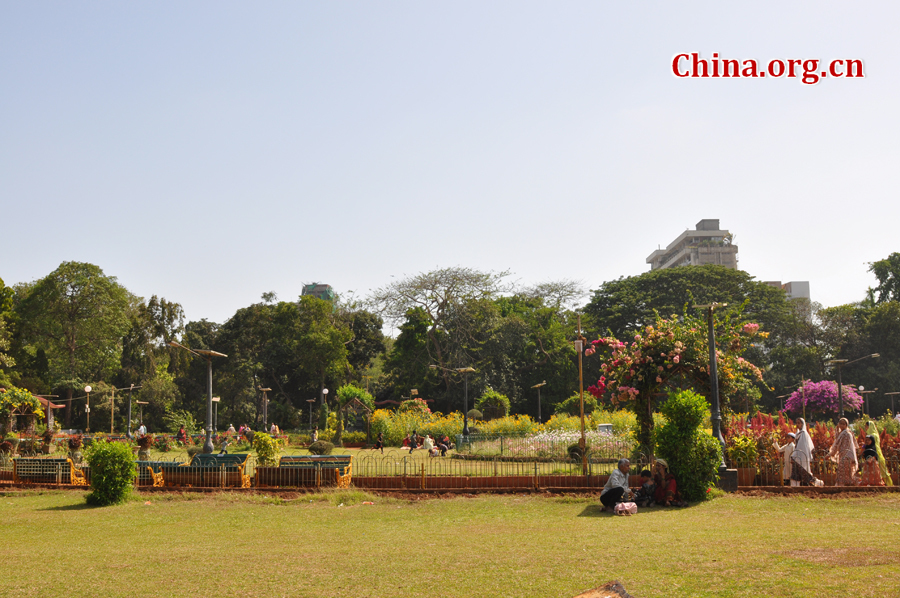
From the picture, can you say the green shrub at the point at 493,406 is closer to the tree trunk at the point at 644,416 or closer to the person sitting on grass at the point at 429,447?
the person sitting on grass at the point at 429,447

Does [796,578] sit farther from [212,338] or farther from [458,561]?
[212,338]

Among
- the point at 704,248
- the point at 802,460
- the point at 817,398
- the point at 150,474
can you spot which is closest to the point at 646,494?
the point at 802,460

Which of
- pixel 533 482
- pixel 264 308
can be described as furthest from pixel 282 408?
pixel 533 482

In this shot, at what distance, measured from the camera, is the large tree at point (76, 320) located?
56188 millimetres

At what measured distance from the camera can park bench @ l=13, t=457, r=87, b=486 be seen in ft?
59.7

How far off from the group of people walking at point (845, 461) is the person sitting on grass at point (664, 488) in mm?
3432

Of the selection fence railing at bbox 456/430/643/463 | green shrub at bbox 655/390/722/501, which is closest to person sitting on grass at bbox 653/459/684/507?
green shrub at bbox 655/390/722/501

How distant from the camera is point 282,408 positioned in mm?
55312

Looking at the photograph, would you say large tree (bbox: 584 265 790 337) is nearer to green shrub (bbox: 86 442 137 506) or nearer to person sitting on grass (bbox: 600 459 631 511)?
person sitting on grass (bbox: 600 459 631 511)

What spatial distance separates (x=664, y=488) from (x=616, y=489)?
1.16 m

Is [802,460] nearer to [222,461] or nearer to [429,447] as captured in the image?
[222,461]

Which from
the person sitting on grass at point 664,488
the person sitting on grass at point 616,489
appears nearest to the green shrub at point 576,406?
the person sitting on grass at point 664,488

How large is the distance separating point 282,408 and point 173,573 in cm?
4877

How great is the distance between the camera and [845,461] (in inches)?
576
